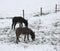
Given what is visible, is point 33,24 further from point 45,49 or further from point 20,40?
point 45,49

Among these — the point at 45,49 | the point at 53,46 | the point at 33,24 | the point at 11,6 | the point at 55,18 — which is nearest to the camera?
the point at 45,49

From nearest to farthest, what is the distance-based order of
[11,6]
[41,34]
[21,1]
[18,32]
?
[18,32]
[41,34]
[11,6]
[21,1]

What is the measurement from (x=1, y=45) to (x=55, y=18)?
9.59 meters

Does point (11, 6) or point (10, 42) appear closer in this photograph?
point (10, 42)

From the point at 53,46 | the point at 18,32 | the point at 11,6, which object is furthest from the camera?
the point at 11,6

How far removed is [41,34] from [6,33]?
2679 millimetres

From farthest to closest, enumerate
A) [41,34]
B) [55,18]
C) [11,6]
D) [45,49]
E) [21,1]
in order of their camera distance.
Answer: [21,1], [11,6], [55,18], [41,34], [45,49]

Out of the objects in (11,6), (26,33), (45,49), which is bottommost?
(45,49)

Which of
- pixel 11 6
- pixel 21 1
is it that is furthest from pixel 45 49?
pixel 21 1

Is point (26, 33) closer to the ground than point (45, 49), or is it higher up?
higher up

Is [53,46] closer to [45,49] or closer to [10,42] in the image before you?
[45,49]

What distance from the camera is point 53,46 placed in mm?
11398

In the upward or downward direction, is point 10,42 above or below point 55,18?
below

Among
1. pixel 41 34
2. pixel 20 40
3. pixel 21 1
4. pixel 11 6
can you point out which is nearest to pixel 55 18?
pixel 41 34
